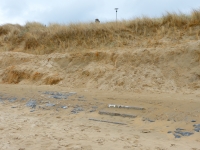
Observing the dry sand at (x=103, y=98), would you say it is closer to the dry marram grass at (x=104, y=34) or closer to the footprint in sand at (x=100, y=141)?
the footprint in sand at (x=100, y=141)

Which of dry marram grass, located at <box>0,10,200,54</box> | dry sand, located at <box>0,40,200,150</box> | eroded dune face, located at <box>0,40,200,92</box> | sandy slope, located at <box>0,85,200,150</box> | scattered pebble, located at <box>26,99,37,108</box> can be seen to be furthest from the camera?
dry marram grass, located at <box>0,10,200,54</box>

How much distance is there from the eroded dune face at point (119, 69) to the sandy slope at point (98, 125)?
4.81 feet

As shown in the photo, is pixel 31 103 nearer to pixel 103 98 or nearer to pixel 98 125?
pixel 103 98

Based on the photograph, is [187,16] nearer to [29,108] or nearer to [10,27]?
[29,108]

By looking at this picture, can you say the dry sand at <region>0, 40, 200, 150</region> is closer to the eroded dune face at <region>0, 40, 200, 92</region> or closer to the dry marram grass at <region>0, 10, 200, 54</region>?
the eroded dune face at <region>0, 40, 200, 92</region>

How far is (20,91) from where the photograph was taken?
10727mm

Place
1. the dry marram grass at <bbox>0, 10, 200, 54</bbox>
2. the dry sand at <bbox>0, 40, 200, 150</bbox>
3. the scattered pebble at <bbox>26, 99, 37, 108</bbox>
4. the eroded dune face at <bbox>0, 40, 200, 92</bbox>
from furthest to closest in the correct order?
the dry marram grass at <bbox>0, 10, 200, 54</bbox> < the eroded dune face at <bbox>0, 40, 200, 92</bbox> < the scattered pebble at <bbox>26, 99, 37, 108</bbox> < the dry sand at <bbox>0, 40, 200, 150</bbox>

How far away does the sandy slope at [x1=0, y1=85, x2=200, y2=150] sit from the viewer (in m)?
4.98

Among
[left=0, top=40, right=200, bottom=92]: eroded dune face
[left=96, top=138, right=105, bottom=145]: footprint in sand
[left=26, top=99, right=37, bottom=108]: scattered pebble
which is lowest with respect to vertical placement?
[left=96, top=138, right=105, bottom=145]: footprint in sand

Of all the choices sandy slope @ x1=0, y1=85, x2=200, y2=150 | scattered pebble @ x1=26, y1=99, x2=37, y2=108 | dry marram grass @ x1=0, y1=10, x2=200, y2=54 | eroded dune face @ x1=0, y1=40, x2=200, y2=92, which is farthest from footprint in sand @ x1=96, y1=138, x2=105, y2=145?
dry marram grass @ x1=0, y1=10, x2=200, y2=54

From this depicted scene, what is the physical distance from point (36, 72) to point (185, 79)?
726 centimetres

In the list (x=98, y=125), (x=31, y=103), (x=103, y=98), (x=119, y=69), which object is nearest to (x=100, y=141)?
(x=98, y=125)

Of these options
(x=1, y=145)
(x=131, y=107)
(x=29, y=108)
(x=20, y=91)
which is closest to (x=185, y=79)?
(x=131, y=107)

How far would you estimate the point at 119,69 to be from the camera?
37.4 feet
